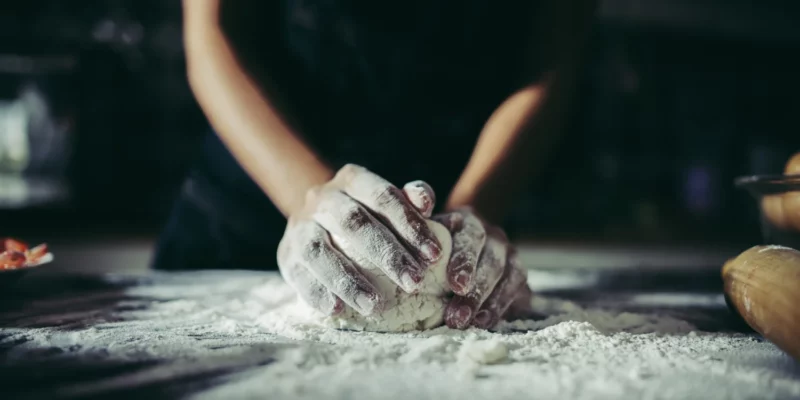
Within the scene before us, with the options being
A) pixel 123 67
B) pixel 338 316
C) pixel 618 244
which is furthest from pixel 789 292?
pixel 123 67

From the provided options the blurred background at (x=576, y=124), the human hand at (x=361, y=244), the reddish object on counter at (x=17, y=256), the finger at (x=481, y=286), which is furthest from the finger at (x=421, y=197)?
the blurred background at (x=576, y=124)

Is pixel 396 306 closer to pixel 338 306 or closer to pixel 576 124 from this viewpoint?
pixel 338 306

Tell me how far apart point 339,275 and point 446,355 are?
174mm

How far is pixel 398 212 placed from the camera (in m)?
0.70

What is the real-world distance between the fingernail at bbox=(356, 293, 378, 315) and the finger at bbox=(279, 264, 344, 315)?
31mm

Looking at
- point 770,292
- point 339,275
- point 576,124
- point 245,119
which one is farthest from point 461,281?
point 576,124

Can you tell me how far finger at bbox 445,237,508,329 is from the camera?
2.32 ft

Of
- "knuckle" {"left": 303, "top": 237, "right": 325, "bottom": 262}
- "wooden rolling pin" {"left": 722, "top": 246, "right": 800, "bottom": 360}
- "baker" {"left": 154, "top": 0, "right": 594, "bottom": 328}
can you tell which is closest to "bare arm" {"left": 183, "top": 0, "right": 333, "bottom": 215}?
"baker" {"left": 154, "top": 0, "right": 594, "bottom": 328}

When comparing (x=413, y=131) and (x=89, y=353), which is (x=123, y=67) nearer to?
(x=413, y=131)

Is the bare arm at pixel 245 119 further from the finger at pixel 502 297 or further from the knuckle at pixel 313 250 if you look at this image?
the finger at pixel 502 297

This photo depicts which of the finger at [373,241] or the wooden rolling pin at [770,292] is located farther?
the finger at [373,241]

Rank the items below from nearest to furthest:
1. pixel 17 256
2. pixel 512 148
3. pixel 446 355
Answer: pixel 446 355
pixel 17 256
pixel 512 148

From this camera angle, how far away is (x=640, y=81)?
4023 millimetres

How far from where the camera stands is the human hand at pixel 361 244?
677mm
